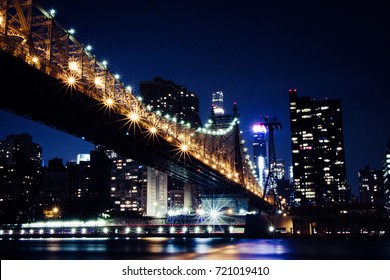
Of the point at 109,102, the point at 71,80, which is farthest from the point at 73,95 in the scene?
the point at 109,102

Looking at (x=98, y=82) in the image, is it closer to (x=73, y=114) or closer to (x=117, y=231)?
(x=73, y=114)

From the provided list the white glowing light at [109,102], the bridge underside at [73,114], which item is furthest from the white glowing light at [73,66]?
the white glowing light at [109,102]

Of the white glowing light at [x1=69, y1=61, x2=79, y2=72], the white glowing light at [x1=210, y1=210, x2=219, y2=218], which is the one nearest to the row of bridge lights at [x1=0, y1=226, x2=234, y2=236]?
the white glowing light at [x1=210, y1=210, x2=219, y2=218]

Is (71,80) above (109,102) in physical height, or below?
above

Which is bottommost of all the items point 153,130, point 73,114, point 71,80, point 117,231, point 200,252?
point 200,252

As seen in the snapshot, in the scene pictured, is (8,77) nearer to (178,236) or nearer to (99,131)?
(99,131)

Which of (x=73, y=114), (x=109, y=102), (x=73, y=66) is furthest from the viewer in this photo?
(x=109, y=102)

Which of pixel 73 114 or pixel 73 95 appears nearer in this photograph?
pixel 73 95
